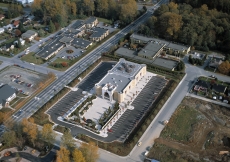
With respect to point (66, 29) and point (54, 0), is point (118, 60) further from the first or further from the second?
point (54, 0)

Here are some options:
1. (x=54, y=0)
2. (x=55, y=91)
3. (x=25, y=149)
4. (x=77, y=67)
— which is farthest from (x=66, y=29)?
(x=25, y=149)

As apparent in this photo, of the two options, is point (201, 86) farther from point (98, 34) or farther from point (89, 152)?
point (98, 34)

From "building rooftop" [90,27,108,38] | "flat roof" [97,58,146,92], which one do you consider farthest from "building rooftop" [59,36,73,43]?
"flat roof" [97,58,146,92]

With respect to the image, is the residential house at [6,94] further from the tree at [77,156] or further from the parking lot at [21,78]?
the tree at [77,156]

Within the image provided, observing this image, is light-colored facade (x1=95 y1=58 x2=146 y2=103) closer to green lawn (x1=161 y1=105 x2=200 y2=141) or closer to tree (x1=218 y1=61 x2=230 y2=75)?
green lawn (x1=161 y1=105 x2=200 y2=141)

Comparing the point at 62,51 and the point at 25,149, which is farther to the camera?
the point at 62,51

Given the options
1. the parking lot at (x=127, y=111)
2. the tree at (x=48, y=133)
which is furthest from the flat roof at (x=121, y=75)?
the tree at (x=48, y=133)
